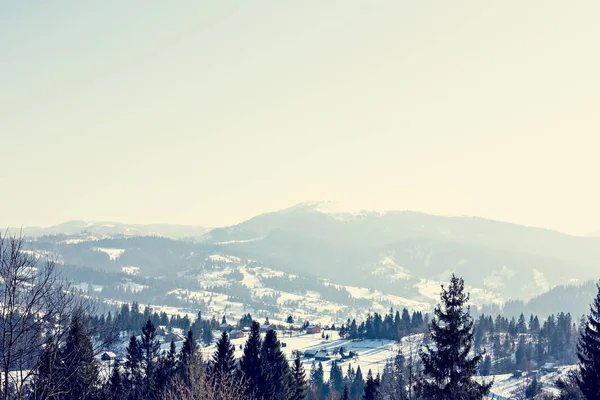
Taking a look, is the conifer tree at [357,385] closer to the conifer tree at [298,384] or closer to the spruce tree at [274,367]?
the conifer tree at [298,384]

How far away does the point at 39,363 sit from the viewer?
62.0 feet

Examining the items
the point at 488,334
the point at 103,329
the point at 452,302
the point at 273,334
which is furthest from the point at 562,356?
the point at 103,329

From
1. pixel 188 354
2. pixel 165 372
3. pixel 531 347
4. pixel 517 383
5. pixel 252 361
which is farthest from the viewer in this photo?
pixel 531 347

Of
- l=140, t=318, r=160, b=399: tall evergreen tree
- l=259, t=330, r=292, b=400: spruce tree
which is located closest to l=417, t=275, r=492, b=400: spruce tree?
l=259, t=330, r=292, b=400: spruce tree

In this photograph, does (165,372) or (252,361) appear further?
(165,372)

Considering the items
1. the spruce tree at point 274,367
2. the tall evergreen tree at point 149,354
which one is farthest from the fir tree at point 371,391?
the tall evergreen tree at point 149,354

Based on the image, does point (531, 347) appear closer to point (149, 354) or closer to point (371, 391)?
point (371, 391)

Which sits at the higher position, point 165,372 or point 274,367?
point 274,367

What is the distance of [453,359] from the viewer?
2745 cm

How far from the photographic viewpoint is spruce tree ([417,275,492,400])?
27.2 m

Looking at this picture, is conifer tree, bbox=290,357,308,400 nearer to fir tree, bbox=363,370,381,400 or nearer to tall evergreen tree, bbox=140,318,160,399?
fir tree, bbox=363,370,381,400

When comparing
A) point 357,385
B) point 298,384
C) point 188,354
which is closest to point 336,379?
point 357,385

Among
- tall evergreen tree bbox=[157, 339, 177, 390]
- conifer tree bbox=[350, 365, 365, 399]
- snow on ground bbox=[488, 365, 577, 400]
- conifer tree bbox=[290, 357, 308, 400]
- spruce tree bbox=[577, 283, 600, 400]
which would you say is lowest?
conifer tree bbox=[350, 365, 365, 399]

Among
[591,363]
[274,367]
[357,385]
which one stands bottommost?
[357,385]
